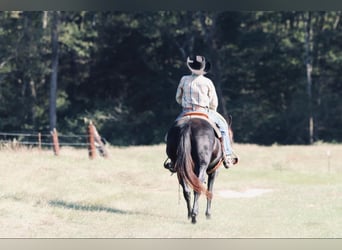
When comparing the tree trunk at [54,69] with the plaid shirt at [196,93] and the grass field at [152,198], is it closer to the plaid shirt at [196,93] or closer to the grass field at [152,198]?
the grass field at [152,198]

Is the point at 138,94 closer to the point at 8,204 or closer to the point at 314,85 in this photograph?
the point at 314,85

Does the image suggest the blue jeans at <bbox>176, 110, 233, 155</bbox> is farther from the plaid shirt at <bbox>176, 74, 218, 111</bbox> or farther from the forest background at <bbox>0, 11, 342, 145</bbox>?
the forest background at <bbox>0, 11, 342, 145</bbox>

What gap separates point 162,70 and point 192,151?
2385cm

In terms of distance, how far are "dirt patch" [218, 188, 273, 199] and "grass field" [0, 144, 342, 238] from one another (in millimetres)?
20

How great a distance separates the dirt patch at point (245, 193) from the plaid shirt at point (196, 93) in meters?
4.24

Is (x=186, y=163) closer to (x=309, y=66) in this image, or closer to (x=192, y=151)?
(x=192, y=151)

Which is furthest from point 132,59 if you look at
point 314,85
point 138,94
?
point 314,85

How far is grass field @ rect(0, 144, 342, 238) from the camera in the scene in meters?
11.1

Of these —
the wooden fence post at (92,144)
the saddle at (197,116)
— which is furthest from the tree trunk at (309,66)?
the saddle at (197,116)

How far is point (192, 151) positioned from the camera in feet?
37.2

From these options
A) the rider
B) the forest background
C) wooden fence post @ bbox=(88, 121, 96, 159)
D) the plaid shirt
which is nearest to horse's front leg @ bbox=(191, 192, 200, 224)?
the rider

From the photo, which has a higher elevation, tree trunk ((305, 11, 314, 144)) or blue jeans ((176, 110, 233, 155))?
tree trunk ((305, 11, 314, 144))

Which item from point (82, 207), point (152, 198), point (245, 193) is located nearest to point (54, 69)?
point (245, 193)

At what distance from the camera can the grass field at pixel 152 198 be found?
11102 mm
